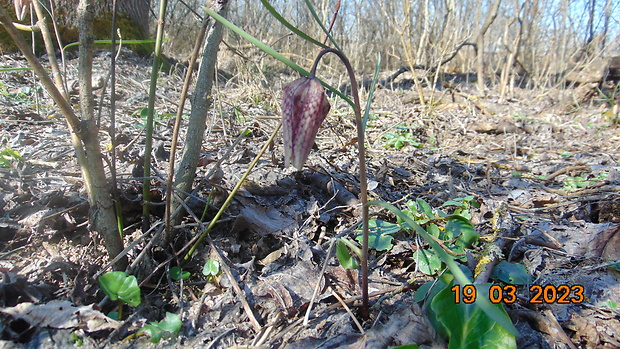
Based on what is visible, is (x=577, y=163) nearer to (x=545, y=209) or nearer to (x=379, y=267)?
(x=545, y=209)

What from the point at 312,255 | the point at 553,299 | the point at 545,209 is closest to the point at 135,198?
the point at 312,255

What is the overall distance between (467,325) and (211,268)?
24.8 inches

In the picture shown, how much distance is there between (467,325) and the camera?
761mm

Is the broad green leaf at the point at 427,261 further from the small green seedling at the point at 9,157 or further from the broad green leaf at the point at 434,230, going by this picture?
the small green seedling at the point at 9,157

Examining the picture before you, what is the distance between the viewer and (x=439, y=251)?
567 mm

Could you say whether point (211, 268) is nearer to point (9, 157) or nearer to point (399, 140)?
point (9, 157)

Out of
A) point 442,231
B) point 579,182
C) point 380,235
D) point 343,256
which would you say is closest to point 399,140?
point 579,182

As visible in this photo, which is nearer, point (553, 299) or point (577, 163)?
point (553, 299)

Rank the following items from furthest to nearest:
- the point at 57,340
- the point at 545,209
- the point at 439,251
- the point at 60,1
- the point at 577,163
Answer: the point at 60,1 < the point at 577,163 < the point at 545,209 < the point at 57,340 < the point at 439,251

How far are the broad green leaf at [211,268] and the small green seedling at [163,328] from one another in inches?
5.9

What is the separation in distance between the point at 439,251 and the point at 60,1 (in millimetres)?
3255

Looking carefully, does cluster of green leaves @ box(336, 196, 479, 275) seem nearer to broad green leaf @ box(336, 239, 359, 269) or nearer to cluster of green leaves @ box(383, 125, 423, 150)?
broad green leaf @ box(336, 239, 359, 269)

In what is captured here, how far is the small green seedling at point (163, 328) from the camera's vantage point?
2.60 feet

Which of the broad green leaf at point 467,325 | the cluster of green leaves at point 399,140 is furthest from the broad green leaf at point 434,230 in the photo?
the cluster of green leaves at point 399,140
